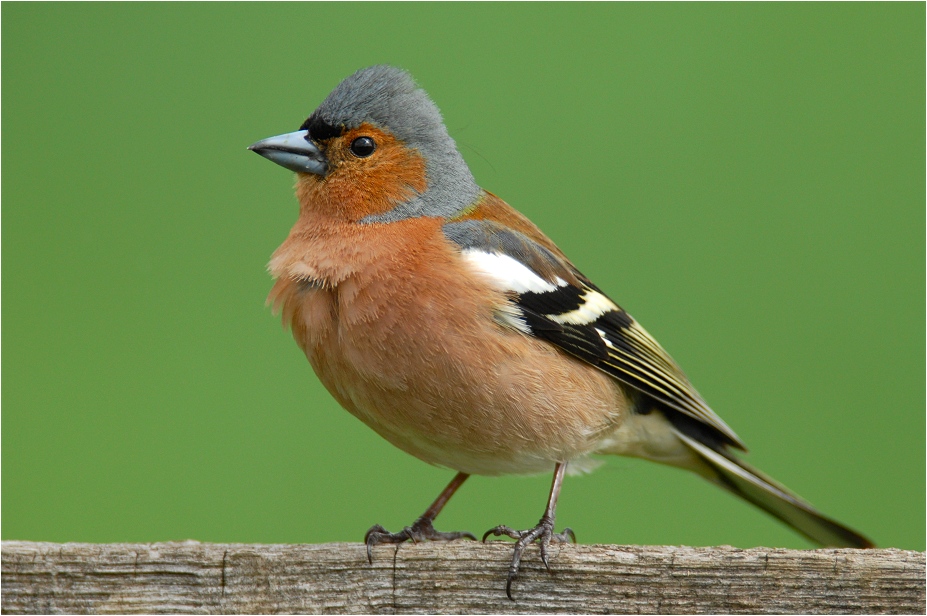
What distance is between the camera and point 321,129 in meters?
3.33

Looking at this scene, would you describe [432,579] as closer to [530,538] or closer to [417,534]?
[530,538]

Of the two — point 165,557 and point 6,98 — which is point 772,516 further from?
point 6,98

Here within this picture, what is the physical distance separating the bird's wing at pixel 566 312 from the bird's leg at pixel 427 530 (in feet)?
2.34

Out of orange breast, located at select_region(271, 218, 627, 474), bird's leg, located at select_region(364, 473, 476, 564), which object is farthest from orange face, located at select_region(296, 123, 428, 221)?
Answer: bird's leg, located at select_region(364, 473, 476, 564)

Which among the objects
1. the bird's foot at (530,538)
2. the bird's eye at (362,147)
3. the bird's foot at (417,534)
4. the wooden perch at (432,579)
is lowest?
the wooden perch at (432,579)

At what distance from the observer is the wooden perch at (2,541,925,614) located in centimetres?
211

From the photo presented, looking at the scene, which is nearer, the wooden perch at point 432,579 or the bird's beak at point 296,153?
the wooden perch at point 432,579

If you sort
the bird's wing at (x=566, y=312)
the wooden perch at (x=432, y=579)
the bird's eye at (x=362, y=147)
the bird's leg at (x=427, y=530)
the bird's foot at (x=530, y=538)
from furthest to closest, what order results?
1. the bird's eye at (x=362, y=147)
2. the bird's wing at (x=566, y=312)
3. the bird's leg at (x=427, y=530)
4. the bird's foot at (x=530, y=538)
5. the wooden perch at (x=432, y=579)

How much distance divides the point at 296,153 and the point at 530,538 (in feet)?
5.16

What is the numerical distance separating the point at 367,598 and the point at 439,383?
73cm

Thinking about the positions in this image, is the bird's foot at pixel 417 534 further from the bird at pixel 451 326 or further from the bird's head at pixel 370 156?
the bird's head at pixel 370 156

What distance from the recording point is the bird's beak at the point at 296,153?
3.23 metres

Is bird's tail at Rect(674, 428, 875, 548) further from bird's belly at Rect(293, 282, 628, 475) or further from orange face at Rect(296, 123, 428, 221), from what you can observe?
orange face at Rect(296, 123, 428, 221)

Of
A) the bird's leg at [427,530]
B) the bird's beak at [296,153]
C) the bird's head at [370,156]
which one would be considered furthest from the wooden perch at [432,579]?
the bird's beak at [296,153]
